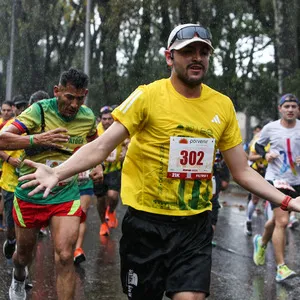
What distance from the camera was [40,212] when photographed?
18.2ft

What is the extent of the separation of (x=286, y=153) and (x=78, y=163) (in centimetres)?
452

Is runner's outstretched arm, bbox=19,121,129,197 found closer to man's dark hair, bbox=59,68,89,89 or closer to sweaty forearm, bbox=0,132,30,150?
sweaty forearm, bbox=0,132,30,150

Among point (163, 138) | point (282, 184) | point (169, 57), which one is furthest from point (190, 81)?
point (282, 184)

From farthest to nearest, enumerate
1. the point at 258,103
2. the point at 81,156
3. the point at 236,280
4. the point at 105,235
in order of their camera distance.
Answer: the point at 258,103, the point at 105,235, the point at 236,280, the point at 81,156

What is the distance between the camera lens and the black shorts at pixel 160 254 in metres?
4.06

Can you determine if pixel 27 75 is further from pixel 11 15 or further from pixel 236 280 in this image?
pixel 236 280

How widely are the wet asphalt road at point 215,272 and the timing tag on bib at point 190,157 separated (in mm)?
2500

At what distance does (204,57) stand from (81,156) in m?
0.97

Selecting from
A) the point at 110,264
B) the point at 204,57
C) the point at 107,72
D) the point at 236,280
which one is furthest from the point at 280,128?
the point at 107,72

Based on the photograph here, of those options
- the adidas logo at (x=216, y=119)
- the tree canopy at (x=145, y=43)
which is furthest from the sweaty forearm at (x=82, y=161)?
the tree canopy at (x=145, y=43)

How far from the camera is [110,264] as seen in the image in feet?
25.7

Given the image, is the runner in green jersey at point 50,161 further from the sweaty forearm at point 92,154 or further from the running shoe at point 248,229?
the running shoe at point 248,229

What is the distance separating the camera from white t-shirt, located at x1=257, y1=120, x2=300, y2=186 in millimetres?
7711

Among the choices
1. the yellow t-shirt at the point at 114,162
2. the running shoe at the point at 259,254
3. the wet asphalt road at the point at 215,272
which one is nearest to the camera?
the wet asphalt road at the point at 215,272
